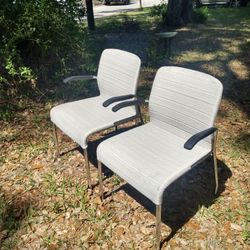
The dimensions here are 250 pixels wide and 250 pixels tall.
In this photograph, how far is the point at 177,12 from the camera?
12.0 m

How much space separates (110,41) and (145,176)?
7.75 meters

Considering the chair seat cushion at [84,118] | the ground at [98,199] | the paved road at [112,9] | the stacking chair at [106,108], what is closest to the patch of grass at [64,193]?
the ground at [98,199]

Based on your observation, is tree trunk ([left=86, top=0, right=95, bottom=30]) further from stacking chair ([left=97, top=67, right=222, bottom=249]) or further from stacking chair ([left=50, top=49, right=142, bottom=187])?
stacking chair ([left=97, top=67, right=222, bottom=249])

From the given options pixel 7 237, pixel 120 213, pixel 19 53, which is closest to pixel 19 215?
pixel 7 237

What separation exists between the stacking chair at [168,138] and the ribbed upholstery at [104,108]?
0.37 m

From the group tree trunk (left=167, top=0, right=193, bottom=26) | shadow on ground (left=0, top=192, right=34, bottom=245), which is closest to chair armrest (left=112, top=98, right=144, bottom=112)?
shadow on ground (left=0, top=192, right=34, bottom=245)

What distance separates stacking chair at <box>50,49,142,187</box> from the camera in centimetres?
330

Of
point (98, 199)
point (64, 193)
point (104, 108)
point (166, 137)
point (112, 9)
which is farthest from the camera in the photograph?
point (112, 9)

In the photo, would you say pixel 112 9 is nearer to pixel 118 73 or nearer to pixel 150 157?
pixel 118 73

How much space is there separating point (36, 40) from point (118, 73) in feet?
7.25

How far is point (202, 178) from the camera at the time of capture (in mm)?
3588

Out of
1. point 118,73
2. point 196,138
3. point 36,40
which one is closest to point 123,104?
point 118,73

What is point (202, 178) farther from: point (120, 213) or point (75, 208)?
point (75, 208)

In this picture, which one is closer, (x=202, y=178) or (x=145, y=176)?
(x=145, y=176)
